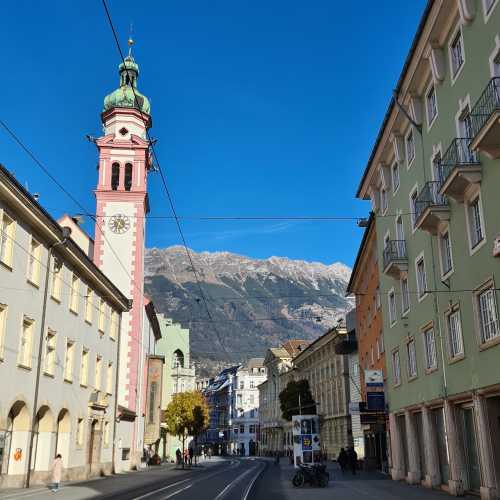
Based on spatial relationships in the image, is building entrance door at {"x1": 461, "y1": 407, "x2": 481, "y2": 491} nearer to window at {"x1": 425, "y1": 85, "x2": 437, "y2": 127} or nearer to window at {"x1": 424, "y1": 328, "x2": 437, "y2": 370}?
window at {"x1": 424, "y1": 328, "x2": 437, "y2": 370}

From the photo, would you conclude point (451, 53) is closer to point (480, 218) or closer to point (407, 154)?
point (480, 218)

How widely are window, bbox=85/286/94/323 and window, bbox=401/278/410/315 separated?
17.0 m

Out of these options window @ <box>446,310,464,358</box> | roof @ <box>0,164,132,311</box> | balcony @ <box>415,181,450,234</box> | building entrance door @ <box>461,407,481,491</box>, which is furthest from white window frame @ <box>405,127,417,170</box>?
roof @ <box>0,164,132,311</box>

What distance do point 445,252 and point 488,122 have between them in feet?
26.6

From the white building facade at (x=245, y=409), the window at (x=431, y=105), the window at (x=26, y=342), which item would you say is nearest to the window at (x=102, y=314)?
the window at (x=26, y=342)

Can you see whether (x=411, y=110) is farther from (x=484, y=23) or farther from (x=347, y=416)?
(x=347, y=416)

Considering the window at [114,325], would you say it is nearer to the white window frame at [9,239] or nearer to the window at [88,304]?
the window at [88,304]

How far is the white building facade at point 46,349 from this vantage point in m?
23.9

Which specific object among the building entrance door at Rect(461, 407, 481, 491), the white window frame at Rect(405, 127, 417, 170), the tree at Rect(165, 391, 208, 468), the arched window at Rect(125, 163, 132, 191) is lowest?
the building entrance door at Rect(461, 407, 481, 491)

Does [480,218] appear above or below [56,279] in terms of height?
below

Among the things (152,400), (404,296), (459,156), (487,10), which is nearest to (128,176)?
(152,400)

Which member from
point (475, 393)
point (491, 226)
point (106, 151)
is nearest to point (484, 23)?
point (491, 226)

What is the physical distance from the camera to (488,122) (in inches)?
625

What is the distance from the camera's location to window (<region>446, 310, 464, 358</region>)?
21.3 meters
